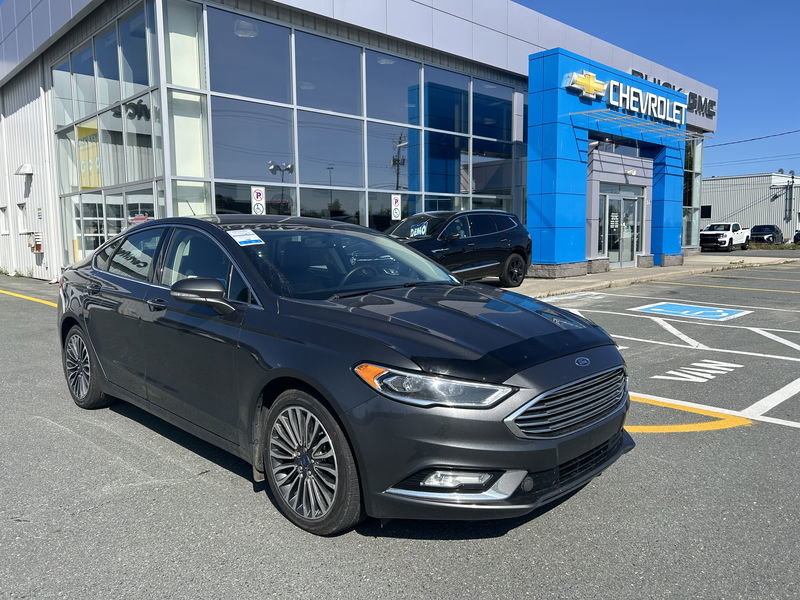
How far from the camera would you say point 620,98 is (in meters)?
17.7

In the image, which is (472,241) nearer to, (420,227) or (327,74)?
(420,227)

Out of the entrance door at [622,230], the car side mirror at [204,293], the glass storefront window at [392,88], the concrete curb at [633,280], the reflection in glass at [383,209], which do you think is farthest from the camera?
the entrance door at [622,230]

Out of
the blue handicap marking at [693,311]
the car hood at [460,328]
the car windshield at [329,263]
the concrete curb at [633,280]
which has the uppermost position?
the car windshield at [329,263]

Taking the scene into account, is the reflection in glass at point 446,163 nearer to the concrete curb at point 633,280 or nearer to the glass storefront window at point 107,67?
the concrete curb at point 633,280

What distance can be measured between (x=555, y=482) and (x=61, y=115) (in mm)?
17769

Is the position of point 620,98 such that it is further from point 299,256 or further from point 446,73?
point 299,256

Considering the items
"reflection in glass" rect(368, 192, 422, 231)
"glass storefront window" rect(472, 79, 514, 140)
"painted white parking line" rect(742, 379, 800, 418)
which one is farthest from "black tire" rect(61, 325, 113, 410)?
"glass storefront window" rect(472, 79, 514, 140)

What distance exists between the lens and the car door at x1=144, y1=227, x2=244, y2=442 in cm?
346

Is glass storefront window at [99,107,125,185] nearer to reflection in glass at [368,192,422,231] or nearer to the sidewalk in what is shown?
reflection in glass at [368,192,422,231]

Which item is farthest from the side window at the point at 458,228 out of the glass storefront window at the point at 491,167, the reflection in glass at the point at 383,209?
the glass storefront window at the point at 491,167

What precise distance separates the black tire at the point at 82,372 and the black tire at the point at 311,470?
2309mm

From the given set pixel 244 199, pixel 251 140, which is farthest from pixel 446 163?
pixel 244 199

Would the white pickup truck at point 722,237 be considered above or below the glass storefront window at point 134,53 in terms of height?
below

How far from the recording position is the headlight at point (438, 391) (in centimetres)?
268
